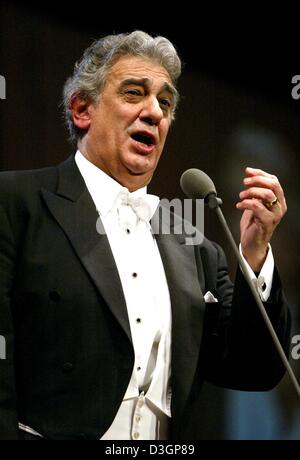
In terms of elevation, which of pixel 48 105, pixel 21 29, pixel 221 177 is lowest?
pixel 221 177

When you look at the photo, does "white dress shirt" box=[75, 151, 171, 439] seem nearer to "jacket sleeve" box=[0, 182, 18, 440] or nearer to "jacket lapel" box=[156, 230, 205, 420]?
"jacket lapel" box=[156, 230, 205, 420]

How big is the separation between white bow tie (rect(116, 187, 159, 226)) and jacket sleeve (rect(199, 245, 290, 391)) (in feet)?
0.79

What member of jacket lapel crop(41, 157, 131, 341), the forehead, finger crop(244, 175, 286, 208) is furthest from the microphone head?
the forehead

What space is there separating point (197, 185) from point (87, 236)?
26 centimetres

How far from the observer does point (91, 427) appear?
5.16 ft

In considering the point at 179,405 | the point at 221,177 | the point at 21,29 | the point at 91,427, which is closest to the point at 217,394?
the point at 221,177

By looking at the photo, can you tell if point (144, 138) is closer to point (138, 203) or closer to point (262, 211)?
point (138, 203)

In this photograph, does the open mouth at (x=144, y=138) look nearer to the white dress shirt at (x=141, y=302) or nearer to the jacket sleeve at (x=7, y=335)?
the white dress shirt at (x=141, y=302)

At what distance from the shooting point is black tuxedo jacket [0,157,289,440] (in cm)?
157

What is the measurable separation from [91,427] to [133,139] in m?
0.62

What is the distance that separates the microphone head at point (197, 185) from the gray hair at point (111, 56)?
371 millimetres

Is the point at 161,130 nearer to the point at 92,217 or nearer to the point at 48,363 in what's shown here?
the point at 92,217

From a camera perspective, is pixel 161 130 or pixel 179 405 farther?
pixel 161 130

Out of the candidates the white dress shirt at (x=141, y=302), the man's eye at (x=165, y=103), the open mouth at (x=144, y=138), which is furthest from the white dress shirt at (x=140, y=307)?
the man's eye at (x=165, y=103)
